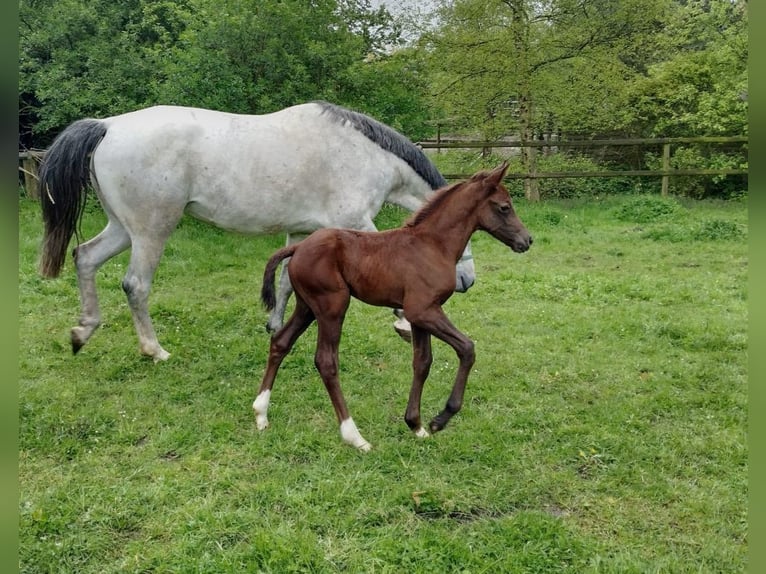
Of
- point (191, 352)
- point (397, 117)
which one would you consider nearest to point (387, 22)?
point (397, 117)

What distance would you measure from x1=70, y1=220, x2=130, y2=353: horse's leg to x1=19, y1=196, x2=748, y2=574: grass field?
27 centimetres

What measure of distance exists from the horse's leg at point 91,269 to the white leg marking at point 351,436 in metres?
2.41

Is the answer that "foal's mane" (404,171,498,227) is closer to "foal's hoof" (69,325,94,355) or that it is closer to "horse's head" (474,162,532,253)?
"horse's head" (474,162,532,253)

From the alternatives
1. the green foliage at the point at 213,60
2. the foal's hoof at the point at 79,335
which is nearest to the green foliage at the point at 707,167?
the green foliage at the point at 213,60

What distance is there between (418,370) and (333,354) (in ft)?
1.63

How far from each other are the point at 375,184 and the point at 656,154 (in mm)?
11384

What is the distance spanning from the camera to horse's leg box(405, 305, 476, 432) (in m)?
3.15

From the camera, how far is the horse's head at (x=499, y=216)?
10.8 feet

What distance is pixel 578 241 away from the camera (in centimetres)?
938

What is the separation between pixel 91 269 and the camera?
4.70 m

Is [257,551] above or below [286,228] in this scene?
below

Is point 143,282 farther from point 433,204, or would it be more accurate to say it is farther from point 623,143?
point 623,143

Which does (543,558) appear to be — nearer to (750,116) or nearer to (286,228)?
(750,116)

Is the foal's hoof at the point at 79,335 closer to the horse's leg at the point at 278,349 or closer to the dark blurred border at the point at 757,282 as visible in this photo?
the horse's leg at the point at 278,349
